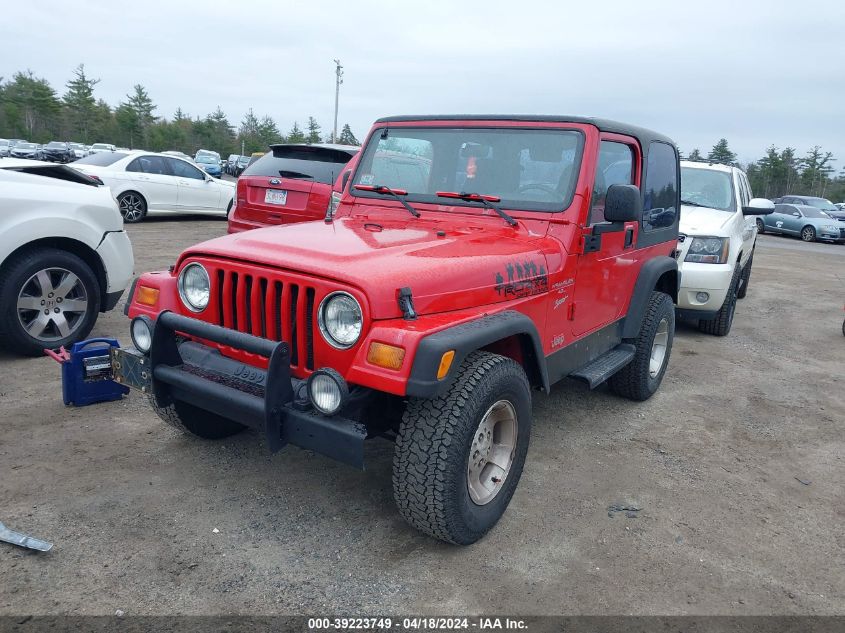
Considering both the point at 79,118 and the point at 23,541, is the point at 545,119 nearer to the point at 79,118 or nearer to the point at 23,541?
the point at 23,541

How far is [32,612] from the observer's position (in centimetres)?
245

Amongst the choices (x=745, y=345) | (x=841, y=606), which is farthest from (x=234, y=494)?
(x=745, y=345)

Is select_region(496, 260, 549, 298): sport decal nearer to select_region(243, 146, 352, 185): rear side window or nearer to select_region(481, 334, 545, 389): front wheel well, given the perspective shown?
select_region(481, 334, 545, 389): front wheel well

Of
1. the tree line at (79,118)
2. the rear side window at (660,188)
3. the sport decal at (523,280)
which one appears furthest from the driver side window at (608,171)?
the tree line at (79,118)

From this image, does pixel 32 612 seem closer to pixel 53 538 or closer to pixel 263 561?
pixel 53 538

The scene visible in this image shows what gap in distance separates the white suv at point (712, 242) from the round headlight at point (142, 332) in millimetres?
5148

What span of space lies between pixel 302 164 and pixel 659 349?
4961 mm

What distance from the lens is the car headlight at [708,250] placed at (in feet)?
22.6

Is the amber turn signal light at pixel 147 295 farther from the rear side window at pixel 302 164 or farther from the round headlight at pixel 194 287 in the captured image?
the rear side window at pixel 302 164

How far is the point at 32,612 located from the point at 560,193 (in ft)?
10.3

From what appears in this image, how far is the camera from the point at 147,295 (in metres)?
3.34

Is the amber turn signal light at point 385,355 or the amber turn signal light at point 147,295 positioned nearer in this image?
the amber turn signal light at point 385,355

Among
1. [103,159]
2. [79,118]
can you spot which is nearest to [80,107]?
[79,118]

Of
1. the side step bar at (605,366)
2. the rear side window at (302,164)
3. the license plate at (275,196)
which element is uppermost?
the rear side window at (302,164)
